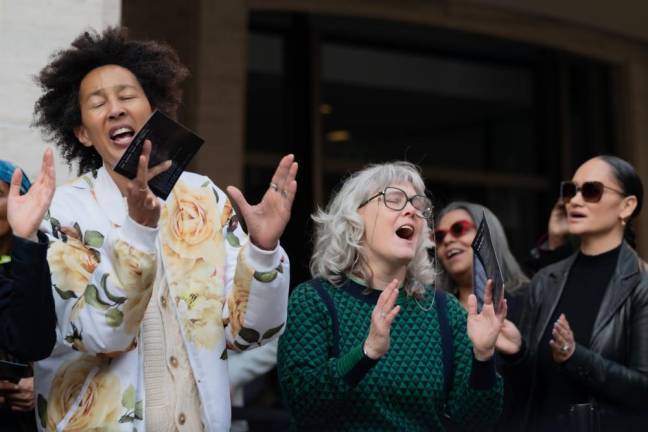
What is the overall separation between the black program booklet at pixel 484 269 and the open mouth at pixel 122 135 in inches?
50.7

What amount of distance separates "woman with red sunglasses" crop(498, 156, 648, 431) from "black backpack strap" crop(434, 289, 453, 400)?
0.56 metres

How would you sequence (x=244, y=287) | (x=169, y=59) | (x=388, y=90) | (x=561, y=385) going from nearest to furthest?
(x=244, y=287), (x=169, y=59), (x=561, y=385), (x=388, y=90)

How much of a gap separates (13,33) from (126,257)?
2.17 m

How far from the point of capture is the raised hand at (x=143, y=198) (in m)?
3.19

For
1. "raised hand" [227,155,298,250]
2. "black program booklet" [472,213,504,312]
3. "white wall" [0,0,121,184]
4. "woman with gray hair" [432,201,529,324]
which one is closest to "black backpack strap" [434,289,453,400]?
"black program booklet" [472,213,504,312]

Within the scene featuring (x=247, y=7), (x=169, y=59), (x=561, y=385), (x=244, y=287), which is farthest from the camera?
(x=247, y=7)

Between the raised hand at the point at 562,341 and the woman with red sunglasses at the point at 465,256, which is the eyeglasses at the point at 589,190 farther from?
→ the raised hand at the point at 562,341

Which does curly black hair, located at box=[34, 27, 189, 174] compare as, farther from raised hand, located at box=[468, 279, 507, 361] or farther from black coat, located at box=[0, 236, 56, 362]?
raised hand, located at box=[468, 279, 507, 361]

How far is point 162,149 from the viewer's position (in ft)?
11.0

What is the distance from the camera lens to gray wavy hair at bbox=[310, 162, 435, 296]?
4.27 metres

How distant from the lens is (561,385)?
4.85m

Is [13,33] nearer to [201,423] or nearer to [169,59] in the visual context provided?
[169,59]

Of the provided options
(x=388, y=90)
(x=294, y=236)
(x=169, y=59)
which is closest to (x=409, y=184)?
(x=169, y=59)

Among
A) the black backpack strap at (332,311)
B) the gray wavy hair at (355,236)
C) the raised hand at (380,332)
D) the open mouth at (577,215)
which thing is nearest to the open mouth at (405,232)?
the gray wavy hair at (355,236)
